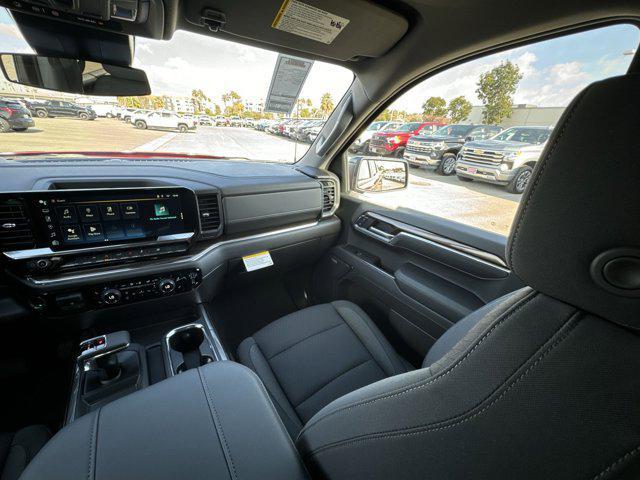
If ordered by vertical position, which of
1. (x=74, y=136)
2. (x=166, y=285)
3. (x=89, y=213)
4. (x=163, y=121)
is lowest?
(x=166, y=285)

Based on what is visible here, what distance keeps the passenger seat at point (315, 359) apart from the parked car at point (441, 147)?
5.56 ft

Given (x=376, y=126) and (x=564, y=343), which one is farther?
(x=376, y=126)

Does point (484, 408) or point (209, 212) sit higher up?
point (484, 408)

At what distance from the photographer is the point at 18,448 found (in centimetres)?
128

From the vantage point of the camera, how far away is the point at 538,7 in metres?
1.16

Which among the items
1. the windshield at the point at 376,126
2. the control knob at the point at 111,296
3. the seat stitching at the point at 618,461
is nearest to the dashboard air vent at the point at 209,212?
the control knob at the point at 111,296

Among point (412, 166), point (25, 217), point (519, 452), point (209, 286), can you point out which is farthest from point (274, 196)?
point (519, 452)

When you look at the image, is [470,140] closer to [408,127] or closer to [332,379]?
Result: [408,127]

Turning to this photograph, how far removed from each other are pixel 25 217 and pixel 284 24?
1496mm

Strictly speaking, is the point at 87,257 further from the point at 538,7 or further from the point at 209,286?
the point at 538,7

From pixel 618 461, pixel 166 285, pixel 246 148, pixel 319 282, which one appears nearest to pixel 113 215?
pixel 166 285

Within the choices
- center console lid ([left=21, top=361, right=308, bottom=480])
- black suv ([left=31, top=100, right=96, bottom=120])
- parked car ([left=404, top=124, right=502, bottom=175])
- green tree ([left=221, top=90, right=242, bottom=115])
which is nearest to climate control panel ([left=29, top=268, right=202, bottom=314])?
center console lid ([left=21, top=361, right=308, bottom=480])

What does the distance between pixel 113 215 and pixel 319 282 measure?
5.69ft

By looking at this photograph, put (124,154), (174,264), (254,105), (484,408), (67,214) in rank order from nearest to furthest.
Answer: (484,408), (67,214), (174,264), (124,154), (254,105)
